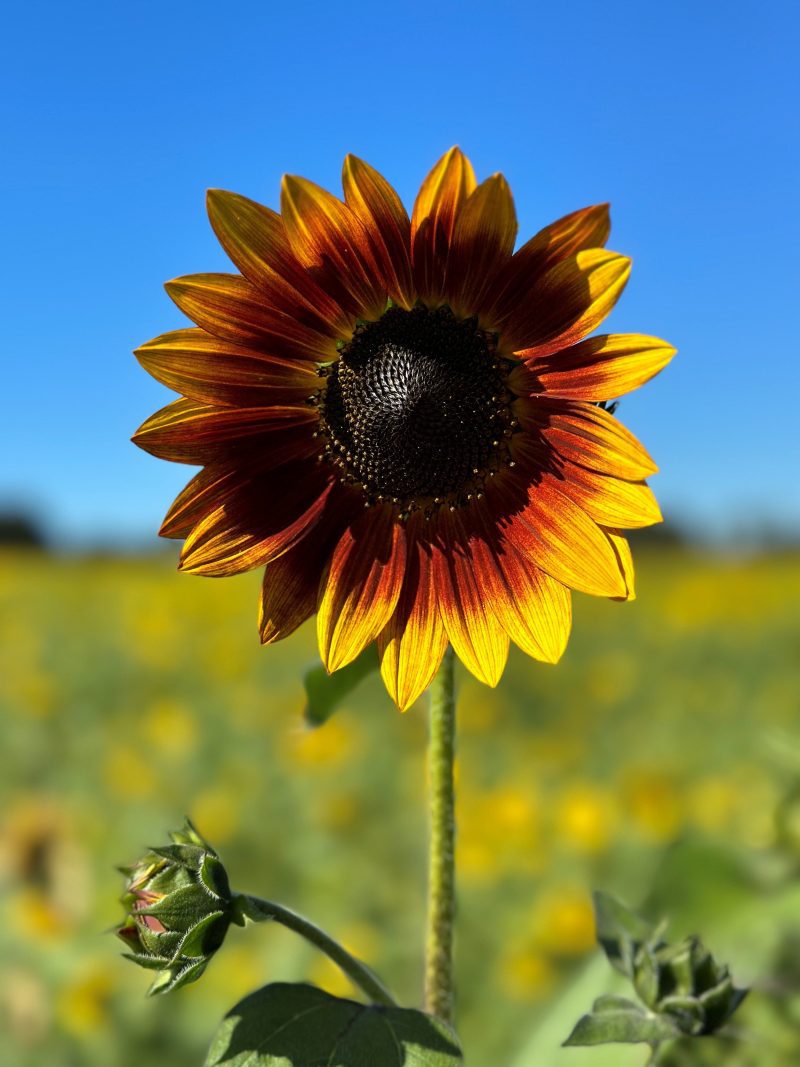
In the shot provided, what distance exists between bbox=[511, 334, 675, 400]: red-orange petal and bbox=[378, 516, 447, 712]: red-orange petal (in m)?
0.18

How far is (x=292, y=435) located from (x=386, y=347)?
0.11 m

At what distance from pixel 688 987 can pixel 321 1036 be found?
0.31 m

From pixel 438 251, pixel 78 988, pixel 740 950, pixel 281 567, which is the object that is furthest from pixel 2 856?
pixel 438 251

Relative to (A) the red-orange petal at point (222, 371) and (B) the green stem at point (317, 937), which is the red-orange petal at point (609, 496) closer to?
(A) the red-orange petal at point (222, 371)

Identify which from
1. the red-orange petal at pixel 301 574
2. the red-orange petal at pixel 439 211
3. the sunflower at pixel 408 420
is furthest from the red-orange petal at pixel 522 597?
the red-orange petal at pixel 439 211

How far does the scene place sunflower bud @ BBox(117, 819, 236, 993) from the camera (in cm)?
73

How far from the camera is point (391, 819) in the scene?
319 centimetres

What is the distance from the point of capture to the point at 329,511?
3.01 ft

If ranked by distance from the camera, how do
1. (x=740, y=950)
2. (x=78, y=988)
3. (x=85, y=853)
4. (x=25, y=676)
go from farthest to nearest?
(x=25, y=676)
(x=85, y=853)
(x=78, y=988)
(x=740, y=950)

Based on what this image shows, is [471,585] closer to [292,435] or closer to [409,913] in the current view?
[292,435]

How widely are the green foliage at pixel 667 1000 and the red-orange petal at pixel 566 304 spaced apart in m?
0.52

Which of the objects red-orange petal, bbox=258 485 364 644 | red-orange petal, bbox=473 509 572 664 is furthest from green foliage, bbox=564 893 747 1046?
red-orange petal, bbox=258 485 364 644

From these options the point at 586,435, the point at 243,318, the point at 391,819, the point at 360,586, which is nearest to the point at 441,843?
the point at 360,586

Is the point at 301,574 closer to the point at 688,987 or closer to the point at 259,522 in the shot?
the point at 259,522
